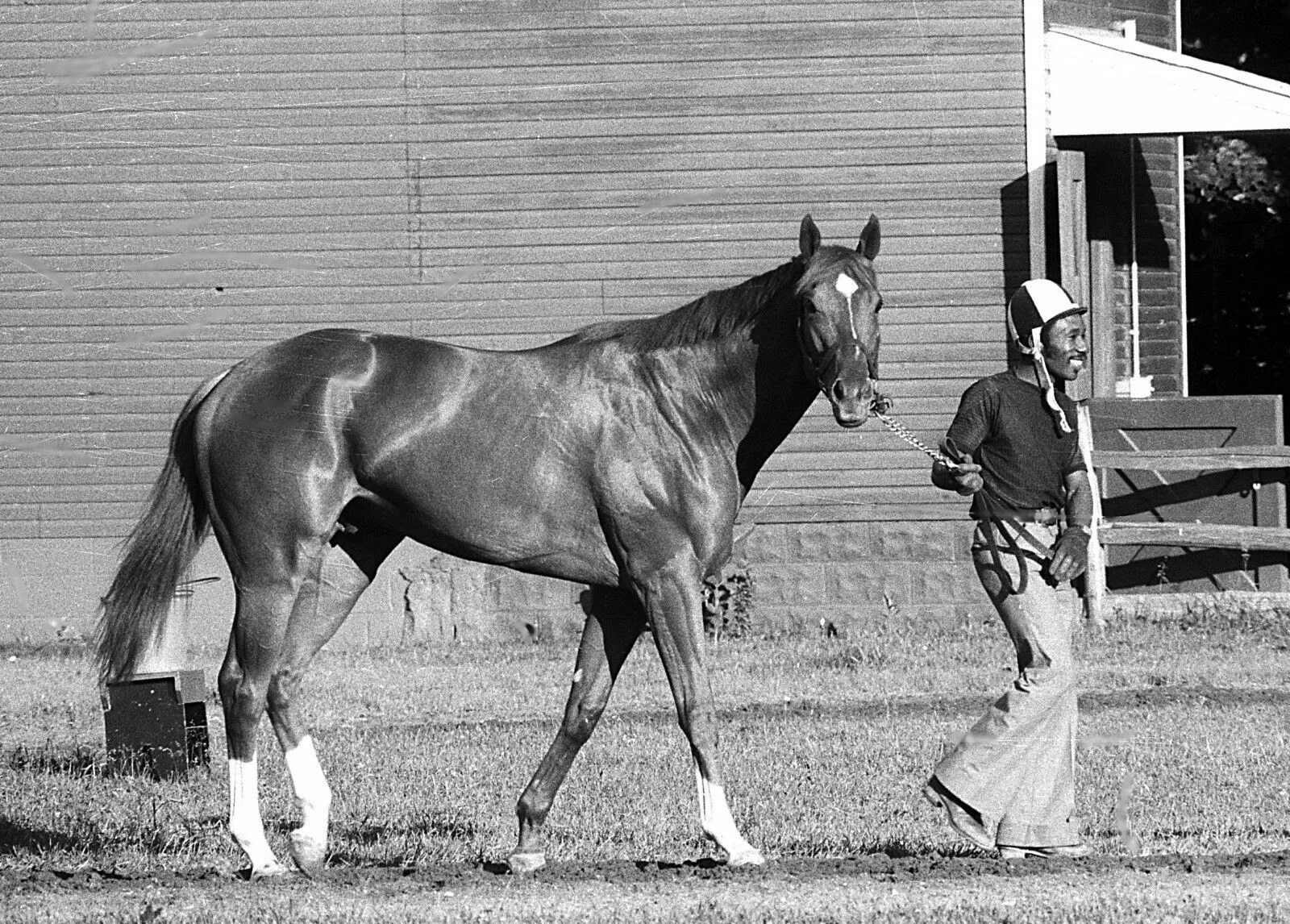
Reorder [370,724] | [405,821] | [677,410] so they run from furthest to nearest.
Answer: [370,724]
[405,821]
[677,410]

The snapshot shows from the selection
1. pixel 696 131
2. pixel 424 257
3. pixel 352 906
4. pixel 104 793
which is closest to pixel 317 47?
pixel 424 257

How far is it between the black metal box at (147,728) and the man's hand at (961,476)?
4669 mm

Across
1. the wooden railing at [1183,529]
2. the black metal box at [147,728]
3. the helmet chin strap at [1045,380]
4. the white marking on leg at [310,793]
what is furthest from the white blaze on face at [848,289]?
the wooden railing at [1183,529]

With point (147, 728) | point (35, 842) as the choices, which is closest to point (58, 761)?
point (147, 728)

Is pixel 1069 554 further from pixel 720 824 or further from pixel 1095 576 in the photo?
pixel 1095 576

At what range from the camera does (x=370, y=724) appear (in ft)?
38.4

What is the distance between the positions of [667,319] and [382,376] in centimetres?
112

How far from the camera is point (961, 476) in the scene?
6.70m

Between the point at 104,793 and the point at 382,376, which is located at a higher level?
the point at 382,376

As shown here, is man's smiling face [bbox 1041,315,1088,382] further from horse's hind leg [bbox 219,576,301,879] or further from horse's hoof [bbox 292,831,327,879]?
horse's hoof [bbox 292,831,327,879]

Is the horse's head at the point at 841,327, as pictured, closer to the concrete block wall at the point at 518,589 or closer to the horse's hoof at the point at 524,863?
the horse's hoof at the point at 524,863

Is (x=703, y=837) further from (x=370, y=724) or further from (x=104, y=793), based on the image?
(x=370, y=724)

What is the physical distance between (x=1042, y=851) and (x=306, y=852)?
9.05ft

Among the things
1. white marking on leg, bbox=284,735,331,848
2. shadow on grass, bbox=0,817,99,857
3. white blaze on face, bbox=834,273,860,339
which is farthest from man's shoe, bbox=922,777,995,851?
shadow on grass, bbox=0,817,99,857
